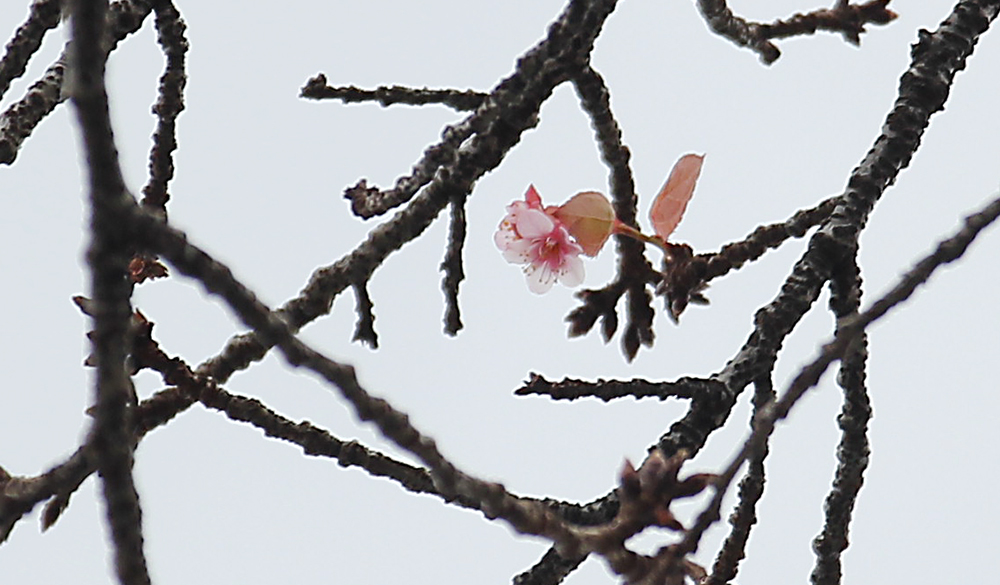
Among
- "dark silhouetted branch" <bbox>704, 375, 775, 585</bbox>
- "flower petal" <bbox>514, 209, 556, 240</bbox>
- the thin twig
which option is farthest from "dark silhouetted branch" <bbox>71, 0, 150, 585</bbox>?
"flower petal" <bbox>514, 209, 556, 240</bbox>

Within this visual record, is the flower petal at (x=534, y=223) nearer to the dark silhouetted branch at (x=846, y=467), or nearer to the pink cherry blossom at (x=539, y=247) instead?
the pink cherry blossom at (x=539, y=247)

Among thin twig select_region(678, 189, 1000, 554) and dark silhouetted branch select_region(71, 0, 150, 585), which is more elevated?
thin twig select_region(678, 189, 1000, 554)

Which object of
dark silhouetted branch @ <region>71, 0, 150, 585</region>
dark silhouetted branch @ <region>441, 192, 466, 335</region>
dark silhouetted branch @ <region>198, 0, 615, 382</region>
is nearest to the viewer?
dark silhouetted branch @ <region>71, 0, 150, 585</region>

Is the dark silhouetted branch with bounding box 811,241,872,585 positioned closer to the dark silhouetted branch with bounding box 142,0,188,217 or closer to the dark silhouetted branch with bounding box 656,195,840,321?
the dark silhouetted branch with bounding box 656,195,840,321

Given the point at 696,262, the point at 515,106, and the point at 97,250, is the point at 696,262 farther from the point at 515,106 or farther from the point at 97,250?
the point at 97,250

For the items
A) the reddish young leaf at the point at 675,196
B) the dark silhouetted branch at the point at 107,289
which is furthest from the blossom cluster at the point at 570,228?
the dark silhouetted branch at the point at 107,289

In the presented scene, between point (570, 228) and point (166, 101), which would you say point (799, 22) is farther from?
point (166, 101)

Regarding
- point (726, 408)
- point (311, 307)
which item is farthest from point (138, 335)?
point (726, 408)

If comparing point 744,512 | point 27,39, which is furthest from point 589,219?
point 27,39
